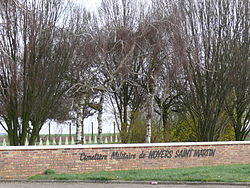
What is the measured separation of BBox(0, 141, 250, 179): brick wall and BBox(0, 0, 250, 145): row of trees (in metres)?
3.88

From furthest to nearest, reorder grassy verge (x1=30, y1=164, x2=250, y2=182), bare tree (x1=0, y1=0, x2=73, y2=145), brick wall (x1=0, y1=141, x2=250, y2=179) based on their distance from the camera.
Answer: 1. bare tree (x1=0, y1=0, x2=73, y2=145)
2. brick wall (x1=0, y1=141, x2=250, y2=179)
3. grassy verge (x1=30, y1=164, x2=250, y2=182)

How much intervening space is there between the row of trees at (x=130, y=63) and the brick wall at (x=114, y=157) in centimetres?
388

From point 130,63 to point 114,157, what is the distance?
7.71m

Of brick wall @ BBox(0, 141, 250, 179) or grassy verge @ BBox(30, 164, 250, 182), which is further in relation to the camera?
brick wall @ BBox(0, 141, 250, 179)

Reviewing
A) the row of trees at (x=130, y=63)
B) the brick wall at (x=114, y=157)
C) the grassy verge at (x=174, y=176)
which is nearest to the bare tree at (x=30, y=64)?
the row of trees at (x=130, y=63)

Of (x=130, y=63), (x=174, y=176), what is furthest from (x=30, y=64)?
(x=174, y=176)

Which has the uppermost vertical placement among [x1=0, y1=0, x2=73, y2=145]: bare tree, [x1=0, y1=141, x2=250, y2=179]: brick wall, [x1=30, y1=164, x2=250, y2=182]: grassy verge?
[x1=0, y1=0, x2=73, y2=145]: bare tree

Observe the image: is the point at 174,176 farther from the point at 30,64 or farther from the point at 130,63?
the point at 130,63

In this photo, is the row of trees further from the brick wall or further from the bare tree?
the brick wall

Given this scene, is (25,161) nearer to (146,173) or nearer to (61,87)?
(146,173)

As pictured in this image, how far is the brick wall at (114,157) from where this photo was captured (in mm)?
16266

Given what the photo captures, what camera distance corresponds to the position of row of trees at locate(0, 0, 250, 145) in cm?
2039

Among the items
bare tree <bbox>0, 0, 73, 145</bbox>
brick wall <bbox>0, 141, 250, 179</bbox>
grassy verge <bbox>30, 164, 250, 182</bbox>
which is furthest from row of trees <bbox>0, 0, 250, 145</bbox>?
grassy verge <bbox>30, 164, 250, 182</bbox>

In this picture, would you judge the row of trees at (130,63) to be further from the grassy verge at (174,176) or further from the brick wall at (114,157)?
the grassy verge at (174,176)
